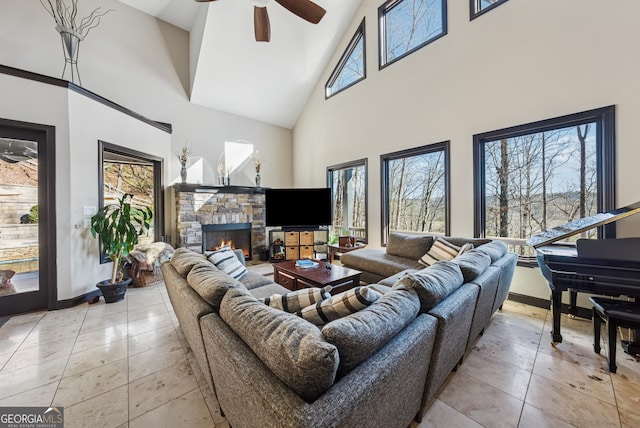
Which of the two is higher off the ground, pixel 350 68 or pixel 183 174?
pixel 350 68

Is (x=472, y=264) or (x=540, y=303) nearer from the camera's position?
(x=472, y=264)

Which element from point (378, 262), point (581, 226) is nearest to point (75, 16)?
point (378, 262)

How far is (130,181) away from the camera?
4.20 m

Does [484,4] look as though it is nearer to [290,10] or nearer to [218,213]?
[290,10]

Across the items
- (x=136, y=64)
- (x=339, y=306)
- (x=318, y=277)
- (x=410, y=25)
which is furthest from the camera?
(x=136, y=64)

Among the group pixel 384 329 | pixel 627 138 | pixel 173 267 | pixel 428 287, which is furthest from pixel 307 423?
pixel 627 138

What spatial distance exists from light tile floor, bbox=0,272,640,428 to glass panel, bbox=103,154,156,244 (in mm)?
1975

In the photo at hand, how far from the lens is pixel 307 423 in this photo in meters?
0.67

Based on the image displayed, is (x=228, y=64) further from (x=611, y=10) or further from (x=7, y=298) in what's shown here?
(x=611, y=10)

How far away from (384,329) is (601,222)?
2.22 meters

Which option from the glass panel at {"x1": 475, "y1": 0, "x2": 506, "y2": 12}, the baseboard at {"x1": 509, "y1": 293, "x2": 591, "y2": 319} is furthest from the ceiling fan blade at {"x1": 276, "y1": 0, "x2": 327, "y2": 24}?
the baseboard at {"x1": 509, "y1": 293, "x2": 591, "y2": 319}

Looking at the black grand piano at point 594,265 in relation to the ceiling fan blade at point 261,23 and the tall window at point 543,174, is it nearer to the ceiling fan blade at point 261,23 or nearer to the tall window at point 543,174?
the tall window at point 543,174

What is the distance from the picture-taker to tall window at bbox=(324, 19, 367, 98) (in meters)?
4.78

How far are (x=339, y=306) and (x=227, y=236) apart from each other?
478 cm
